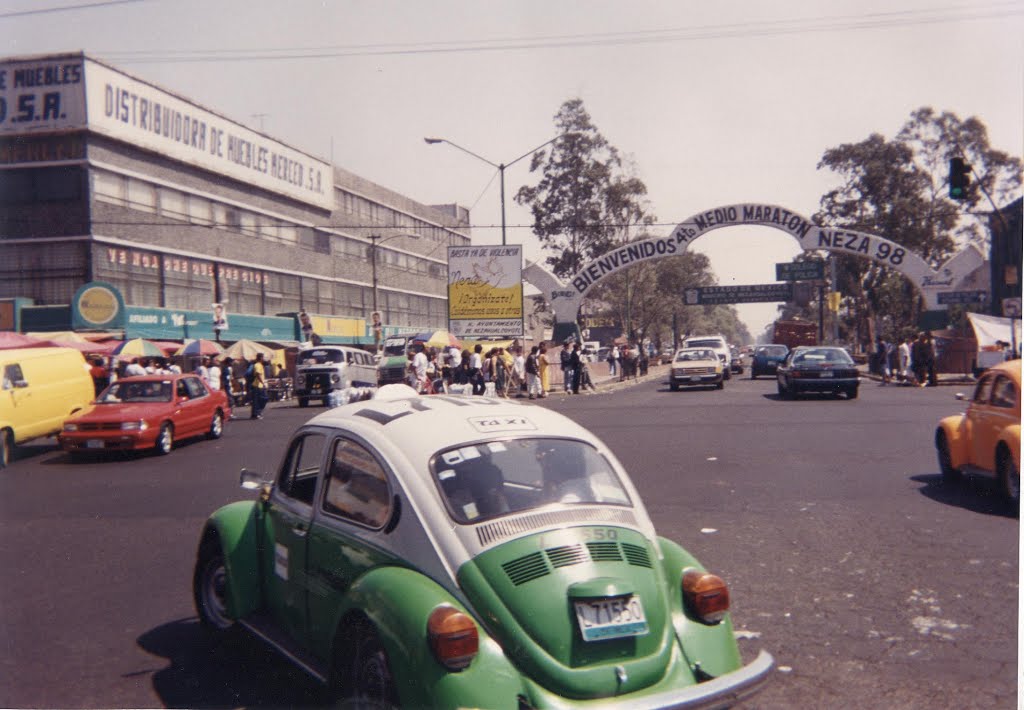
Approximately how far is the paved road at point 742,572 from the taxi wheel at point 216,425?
2915 mm

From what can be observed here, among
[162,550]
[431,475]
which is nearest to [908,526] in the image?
[431,475]

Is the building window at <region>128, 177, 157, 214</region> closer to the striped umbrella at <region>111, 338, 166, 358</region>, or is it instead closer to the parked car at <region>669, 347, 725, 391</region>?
the striped umbrella at <region>111, 338, 166, 358</region>

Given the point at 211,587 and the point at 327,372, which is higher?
the point at 327,372

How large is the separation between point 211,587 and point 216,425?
12.9 m

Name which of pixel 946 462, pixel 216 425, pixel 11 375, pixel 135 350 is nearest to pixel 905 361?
pixel 946 462

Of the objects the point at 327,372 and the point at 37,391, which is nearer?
the point at 37,391

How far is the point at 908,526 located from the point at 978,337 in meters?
25.4

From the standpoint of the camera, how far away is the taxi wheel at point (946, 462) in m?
10.3

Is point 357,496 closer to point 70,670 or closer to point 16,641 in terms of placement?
point 70,670

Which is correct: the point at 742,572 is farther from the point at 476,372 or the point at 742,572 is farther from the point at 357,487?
the point at 476,372

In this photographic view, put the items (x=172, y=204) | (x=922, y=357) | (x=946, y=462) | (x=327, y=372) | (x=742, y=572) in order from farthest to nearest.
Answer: (x=172, y=204)
(x=922, y=357)
(x=327, y=372)
(x=946, y=462)
(x=742, y=572)

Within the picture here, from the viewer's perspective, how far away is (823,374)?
2406 centimetres

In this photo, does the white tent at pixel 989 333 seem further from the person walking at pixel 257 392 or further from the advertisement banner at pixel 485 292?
the person walking at pixel 257 392

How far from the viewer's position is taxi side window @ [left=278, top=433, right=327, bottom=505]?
488 cm
